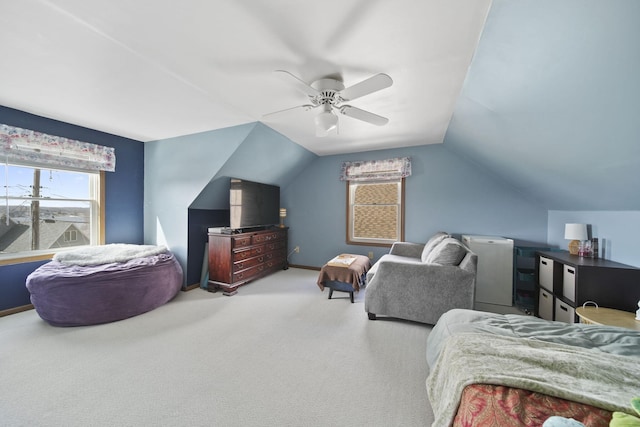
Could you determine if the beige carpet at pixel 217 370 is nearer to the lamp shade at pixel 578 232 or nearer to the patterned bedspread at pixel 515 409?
the patterned bedspread at pixel 515 409

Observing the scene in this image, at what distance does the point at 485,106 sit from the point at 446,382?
2.18 m

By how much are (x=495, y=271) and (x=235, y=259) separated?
11.5 feet

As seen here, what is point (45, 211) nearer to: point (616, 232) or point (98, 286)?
point (98, 286)

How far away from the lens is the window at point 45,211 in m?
2.65

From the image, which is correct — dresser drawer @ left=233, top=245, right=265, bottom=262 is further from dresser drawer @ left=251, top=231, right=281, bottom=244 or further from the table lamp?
the table lamp

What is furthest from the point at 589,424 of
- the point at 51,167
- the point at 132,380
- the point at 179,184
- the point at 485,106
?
the point at 51,167

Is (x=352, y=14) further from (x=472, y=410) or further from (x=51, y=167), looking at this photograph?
(x=51, y=167)

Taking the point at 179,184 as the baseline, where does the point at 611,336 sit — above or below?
below

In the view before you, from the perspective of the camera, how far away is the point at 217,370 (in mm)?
1724

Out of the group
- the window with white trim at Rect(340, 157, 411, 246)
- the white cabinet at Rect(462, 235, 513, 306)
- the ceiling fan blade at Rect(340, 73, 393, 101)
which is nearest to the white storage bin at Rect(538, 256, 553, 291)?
the white cabinet at Rect(462, 235, 513, 306)

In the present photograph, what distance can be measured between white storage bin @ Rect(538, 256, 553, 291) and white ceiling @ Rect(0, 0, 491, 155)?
6.47 feet

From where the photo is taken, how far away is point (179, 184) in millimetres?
3428

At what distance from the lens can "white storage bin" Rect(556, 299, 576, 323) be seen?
2042 mm

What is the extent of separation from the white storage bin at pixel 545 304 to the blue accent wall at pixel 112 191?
5.55 m
